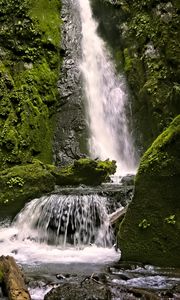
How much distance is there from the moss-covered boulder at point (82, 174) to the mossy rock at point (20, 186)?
75 cm

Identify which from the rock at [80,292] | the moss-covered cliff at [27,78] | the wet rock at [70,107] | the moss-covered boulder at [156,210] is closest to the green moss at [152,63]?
the wet rock at [70,107]

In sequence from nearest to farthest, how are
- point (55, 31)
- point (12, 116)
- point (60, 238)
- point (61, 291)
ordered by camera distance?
point (61, 291)
point (60, 238)
point (12, 116)
point (55, 31)

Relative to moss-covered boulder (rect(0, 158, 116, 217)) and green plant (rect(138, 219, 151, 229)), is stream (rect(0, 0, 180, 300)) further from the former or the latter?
green plant (rect(138, 219, 151, 229))

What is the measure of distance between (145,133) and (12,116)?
5.09 meters

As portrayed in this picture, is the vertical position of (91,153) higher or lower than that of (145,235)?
higher

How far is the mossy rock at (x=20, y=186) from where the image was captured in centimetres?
1031

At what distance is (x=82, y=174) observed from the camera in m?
11.7

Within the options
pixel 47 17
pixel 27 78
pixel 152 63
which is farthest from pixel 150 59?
pixel 47 17

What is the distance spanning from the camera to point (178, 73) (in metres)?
14.8

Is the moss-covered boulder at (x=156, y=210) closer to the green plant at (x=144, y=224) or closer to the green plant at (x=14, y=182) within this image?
the green plant at (x=144, y=224)

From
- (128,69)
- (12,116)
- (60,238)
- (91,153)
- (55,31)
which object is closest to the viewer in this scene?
(60,238)

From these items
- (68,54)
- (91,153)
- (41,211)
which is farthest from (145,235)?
(68,54)

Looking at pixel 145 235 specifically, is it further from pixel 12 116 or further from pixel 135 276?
pixel 12 116

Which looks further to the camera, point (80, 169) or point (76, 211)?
point (80, 169)
